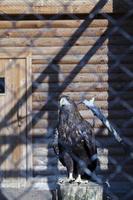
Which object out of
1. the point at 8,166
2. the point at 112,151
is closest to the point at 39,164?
the point at 8,166

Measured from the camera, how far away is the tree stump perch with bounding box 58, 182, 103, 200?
4.52 feet

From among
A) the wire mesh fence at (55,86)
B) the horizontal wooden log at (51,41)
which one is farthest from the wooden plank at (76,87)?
the horizontal wooden log at (51,41)

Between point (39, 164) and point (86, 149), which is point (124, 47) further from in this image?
point (86, 149)

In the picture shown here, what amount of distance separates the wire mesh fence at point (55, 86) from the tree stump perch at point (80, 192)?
237 cm

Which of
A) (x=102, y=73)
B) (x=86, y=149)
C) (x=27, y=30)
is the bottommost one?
(x=86, y=149)

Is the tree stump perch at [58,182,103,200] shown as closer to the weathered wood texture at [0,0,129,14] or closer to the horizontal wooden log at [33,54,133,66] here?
the weathered wood texture at [0,0,129,14]

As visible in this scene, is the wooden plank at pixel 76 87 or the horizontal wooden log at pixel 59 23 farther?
the wooden plank at pixel 76 87

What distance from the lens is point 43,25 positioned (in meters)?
3.86

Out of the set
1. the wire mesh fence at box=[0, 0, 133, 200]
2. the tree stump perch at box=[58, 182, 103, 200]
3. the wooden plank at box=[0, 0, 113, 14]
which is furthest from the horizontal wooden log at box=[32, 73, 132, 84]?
the tree stump perch at box=[58, 182, 103, 200]

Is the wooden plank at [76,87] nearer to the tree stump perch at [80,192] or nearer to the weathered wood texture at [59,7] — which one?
the weathered wood texture at [59,7]

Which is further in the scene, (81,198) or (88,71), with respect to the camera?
(88,71)

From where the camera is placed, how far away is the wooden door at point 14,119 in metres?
3.97

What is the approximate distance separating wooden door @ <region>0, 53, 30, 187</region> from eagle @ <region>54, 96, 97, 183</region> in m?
2.45

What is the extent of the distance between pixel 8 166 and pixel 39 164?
0.20 m
